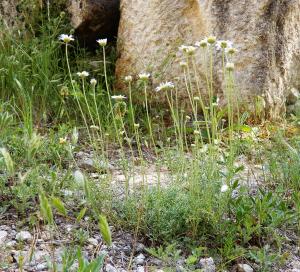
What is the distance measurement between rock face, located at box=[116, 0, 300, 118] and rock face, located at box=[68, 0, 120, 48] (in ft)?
0.92

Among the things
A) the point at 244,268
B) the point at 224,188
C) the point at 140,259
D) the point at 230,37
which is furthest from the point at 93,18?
the point at 244,268

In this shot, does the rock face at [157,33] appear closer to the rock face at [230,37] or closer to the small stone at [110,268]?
the rock face at [230,37]

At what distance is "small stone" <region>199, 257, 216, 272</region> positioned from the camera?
239 centimetres

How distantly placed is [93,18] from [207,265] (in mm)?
2930

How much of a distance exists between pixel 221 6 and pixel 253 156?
1.19 meters

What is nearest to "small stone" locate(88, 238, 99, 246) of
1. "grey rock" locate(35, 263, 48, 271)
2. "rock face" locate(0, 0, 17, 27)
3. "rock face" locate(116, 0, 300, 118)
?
"grey rock" locate(35, 263, 48, 271)

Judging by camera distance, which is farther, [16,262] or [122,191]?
[122,191]

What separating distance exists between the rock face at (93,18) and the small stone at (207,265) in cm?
289

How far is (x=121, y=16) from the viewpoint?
4.68m

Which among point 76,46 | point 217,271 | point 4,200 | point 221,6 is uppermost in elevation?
point 221,6

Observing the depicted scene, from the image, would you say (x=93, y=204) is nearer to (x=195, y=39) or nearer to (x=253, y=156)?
(x=253, y=156)

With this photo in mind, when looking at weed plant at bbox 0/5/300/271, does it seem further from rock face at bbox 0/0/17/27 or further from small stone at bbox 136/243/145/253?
rock face at bbox 0/0/17/27

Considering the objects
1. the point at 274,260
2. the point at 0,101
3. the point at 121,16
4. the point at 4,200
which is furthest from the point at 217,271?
the point at 121,16

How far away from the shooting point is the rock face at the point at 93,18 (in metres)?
4.81
